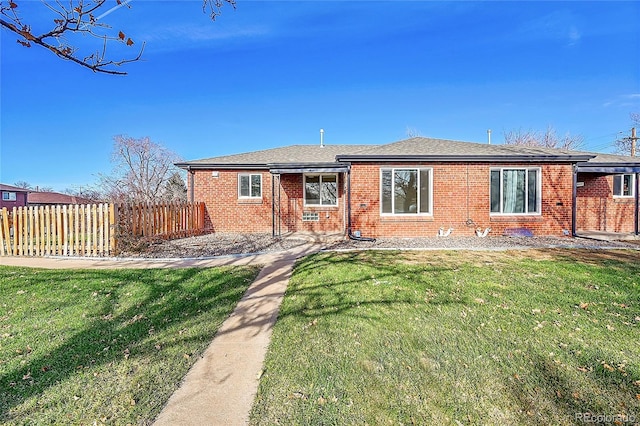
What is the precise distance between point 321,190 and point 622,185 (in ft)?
43.3

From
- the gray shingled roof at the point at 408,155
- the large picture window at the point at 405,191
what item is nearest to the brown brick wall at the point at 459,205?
the large picture window at the point at 405,191

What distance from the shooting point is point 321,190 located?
13336 millimetres

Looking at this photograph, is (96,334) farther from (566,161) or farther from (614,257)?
(566,161)

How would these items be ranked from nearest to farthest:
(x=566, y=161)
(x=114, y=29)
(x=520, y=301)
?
1. (x=114, y=29)
2. (x=520, y=301)
3. (x=566, y=161)

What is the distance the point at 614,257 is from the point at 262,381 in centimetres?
900

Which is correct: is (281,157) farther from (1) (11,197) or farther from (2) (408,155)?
(1) (11,197)

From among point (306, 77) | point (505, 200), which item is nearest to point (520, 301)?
point (505, 200)

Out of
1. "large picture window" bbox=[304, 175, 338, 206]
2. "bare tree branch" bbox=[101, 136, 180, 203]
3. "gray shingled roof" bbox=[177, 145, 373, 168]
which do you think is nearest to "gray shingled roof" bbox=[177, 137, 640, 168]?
"gray shingled roof" bbox=[177, 145, 373, 168]

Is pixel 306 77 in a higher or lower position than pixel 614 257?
higher

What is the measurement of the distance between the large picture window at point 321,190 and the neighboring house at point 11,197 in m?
41.1

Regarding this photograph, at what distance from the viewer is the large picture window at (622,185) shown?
12.7 metres

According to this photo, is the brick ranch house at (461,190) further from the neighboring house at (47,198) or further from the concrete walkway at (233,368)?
the neighboring house at (47,198)

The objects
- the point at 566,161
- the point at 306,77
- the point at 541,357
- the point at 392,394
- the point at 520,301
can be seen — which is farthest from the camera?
the point at 306,77

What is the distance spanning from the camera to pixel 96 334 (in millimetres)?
3680
